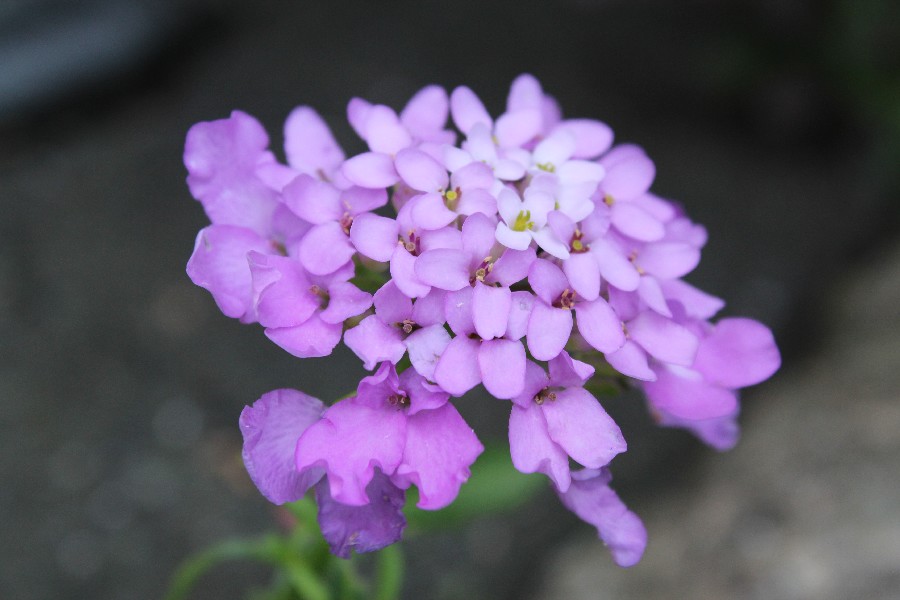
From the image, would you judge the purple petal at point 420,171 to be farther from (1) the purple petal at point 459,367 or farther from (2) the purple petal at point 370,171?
(1) the purple petal at point 459,367

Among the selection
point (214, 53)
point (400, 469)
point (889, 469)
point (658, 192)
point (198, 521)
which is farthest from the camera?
point (214, 53)

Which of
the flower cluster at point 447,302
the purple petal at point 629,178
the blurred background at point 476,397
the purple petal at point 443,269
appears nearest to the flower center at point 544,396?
the flower cluster at point 447,302

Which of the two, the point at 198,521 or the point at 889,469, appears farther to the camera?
the point at 198,521

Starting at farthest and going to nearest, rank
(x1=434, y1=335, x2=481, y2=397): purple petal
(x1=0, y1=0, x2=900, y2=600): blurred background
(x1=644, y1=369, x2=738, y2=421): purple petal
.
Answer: (x1=0, y1=0, x2=900, y2=600): blurred background < (x1=644, y1=369, x2=738, y2=421): purple petal < (x1=434, y1=335, x2=481, y2=397): purple petal

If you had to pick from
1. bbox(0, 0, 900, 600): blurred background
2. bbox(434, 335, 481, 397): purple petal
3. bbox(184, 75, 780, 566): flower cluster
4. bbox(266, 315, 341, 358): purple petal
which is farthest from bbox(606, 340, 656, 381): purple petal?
bbox(0, 0, 900, 600): blurred background

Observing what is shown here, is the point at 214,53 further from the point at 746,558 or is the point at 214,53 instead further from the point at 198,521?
the point at 746,558

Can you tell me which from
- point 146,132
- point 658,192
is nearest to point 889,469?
point 658,192

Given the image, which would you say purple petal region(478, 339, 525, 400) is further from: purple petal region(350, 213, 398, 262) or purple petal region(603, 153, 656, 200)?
purple petal region(603, 153, 656, 200)
